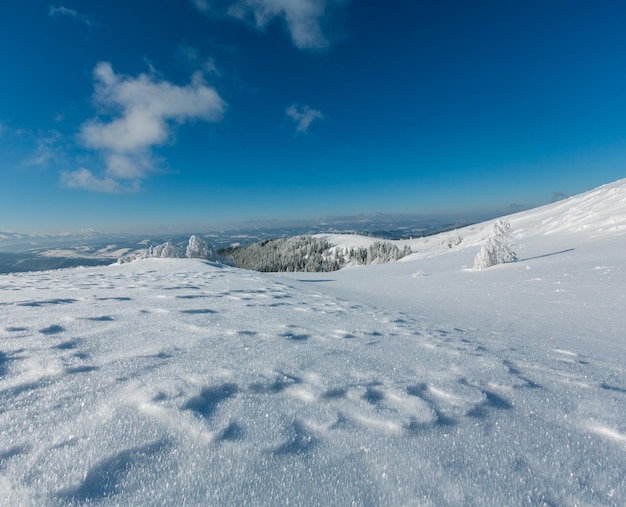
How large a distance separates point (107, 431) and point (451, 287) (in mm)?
13319

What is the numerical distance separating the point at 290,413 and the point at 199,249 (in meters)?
38.9

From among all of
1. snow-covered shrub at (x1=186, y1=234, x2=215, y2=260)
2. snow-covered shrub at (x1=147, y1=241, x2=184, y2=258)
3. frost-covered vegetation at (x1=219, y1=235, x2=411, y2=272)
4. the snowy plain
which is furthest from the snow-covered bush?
frost-covered vegetation at (x1=219, y1=235, x2=411, y2=272)

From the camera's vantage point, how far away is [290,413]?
2225 mm

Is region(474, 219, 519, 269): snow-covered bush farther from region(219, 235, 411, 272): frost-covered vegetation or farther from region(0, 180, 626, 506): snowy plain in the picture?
region(219, 235, 411, 272): frost-covered vegetation

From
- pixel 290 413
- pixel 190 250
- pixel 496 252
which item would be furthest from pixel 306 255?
pixel 290 413

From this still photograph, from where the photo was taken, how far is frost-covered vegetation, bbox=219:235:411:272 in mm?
88619

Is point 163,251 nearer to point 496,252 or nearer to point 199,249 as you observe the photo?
point 199,249

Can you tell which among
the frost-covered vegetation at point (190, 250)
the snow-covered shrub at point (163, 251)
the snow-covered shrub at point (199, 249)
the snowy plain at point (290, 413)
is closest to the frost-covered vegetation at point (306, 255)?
the snow-covered shrub at point (199, 249)

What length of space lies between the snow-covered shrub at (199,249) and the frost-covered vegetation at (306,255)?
43488mm

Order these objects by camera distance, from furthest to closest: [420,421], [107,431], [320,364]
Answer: [320,364] → [420,421] → [107,431]

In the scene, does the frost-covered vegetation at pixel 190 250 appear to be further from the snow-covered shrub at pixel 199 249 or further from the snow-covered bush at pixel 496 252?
the snow-covered bush at pixel 496 252

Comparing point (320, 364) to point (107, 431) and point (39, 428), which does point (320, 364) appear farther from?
point (39, 428)

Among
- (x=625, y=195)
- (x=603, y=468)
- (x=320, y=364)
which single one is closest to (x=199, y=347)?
(x=320, y=364)

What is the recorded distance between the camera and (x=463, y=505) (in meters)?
1.57
